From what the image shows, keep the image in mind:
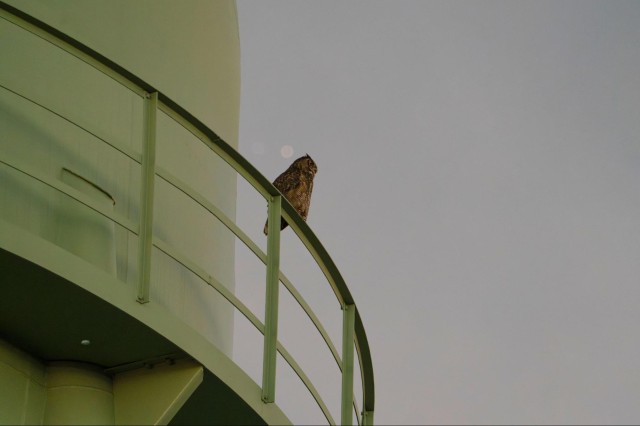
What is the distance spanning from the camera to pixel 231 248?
8531mm

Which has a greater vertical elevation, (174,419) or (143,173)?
(143,173)

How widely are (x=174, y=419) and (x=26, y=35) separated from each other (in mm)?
2321

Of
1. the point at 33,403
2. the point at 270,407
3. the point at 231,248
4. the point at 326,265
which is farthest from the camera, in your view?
the point at 231,248

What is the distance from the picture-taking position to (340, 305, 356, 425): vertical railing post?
7008 millimetres

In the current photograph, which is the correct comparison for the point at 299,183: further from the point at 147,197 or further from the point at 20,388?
the point at 20,388

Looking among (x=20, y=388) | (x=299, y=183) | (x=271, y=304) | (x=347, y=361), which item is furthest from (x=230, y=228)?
(x=299, y=183)

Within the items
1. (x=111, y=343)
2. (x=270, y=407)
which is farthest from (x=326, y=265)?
(x=111, y=343)

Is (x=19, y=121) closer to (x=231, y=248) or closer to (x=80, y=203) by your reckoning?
(x=80, y=203)

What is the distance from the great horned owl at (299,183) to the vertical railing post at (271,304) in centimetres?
185

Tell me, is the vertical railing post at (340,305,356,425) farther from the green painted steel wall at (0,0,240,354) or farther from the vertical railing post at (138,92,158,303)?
the vertical railing post at (138,92,158,303)

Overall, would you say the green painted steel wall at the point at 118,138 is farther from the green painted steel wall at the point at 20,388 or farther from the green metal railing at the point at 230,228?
the green painted steel wall at the point at 20,388

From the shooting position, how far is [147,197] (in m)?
6.17

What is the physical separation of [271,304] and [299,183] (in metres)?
2.28

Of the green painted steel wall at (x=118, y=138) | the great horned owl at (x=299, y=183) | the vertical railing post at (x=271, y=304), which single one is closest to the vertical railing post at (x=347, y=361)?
the vertical railing post at (x=271, y=304)
